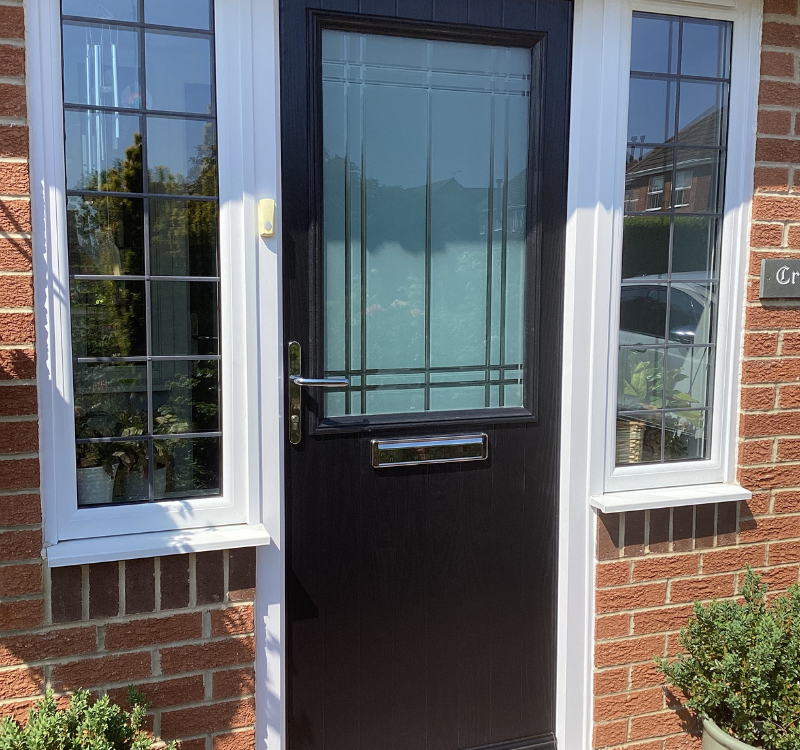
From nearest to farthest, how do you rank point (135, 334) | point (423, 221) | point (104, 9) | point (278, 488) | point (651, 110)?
point (104, 9)
point (135, 334)
point (278, 488)
point (423, 221)
point (651, 110)

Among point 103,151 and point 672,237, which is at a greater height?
point 103,151

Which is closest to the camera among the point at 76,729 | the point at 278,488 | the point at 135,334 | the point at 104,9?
the point at 76,729

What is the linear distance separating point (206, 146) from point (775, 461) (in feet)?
7.14

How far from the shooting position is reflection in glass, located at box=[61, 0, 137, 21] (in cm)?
198

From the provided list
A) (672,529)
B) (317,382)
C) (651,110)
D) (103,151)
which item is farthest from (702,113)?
(103,151)

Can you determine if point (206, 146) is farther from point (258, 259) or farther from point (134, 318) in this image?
point (134, 318)

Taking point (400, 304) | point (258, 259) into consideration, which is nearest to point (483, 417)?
point (400, 304)

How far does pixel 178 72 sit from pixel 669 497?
2014 millimetres

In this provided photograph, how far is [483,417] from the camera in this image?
245 cm

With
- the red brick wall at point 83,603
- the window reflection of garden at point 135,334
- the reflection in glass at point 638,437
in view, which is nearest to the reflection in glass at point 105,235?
the window reflection of garden at point 135,334

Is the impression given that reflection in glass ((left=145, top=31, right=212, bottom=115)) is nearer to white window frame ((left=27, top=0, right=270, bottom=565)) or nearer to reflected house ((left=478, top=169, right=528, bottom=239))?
white window frame ((left=27, top=0, right=270, bottom=565))

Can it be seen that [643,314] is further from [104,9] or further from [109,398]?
[104,9]

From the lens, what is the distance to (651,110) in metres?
2.50

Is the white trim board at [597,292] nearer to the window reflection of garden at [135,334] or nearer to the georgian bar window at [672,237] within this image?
the georgian bar window at [672,237]
